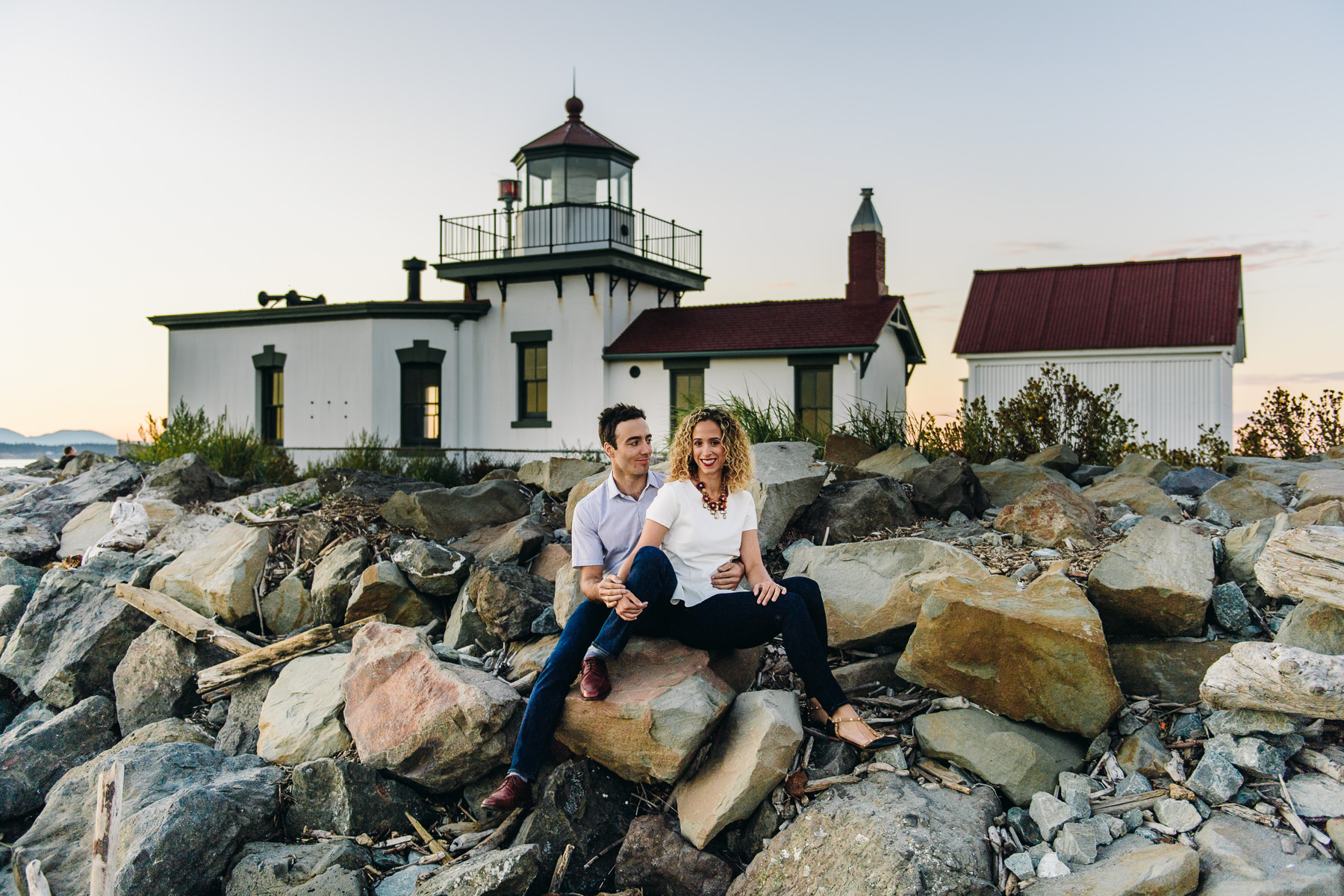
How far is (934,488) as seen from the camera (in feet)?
24.0

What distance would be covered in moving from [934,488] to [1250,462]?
12.5 ft

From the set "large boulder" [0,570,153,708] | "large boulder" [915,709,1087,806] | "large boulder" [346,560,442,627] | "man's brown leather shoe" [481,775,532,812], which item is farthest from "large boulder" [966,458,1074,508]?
"large boulder" [0,570,153,708]

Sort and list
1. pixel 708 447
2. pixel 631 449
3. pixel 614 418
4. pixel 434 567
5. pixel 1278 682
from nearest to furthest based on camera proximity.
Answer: pixel 1278 682, pixel 708 447, pixel 631 449, pixel 614 418, pixel 434 567

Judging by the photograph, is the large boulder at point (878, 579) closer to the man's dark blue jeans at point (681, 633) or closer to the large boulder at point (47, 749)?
the man's dark blue jeans at point (681, 633)

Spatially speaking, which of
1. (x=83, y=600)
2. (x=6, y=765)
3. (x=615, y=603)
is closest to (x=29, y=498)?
(x=83, y=600)

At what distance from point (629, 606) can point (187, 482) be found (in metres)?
8.42

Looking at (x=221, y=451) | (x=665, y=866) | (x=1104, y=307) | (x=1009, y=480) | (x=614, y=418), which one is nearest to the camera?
(x=665, y=866)

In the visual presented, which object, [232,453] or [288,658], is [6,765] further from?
[232,453]

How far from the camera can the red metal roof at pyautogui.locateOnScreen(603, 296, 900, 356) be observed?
1775cm

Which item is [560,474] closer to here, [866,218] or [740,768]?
[740,768]

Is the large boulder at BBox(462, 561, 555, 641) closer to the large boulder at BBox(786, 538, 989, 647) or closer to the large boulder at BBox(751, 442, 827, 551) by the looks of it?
the large boulder at BBox(751, 442, 827, 551)

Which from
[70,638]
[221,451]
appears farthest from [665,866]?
[221,451]

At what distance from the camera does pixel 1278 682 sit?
165 inches

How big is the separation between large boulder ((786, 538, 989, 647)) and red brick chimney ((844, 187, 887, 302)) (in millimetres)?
13635
